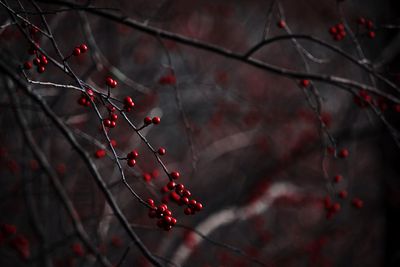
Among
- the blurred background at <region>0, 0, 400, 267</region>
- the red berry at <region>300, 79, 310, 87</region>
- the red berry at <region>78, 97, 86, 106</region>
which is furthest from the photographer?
the blurred background at <region>0, 0, 400, 267</region>

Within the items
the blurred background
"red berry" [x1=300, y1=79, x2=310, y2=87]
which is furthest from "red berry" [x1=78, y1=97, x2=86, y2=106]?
"red berry" [x1=300, y1=79, x2=310, y2=87]

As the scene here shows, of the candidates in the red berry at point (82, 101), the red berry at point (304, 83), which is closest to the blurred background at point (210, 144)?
the red berry at point (304, 83)

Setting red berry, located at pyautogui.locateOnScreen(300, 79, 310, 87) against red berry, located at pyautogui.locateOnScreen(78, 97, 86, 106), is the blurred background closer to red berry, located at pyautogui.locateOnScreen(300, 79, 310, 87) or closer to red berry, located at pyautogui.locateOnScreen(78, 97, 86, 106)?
red berry, located at pyautogui.locateOnScreen(300, 79, 310, 87)

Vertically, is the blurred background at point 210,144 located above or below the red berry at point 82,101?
above

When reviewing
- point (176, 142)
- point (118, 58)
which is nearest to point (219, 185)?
point (176, 142)

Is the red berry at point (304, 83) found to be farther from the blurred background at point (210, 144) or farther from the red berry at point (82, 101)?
the red berry at point (82, 101)

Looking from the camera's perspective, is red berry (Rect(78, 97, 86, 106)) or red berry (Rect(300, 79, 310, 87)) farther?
red berry (Rect(300, 79, 310, 87))

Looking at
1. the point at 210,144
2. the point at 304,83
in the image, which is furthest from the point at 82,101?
the point at 210,144

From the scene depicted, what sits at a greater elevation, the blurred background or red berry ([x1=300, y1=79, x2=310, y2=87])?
the blurred background

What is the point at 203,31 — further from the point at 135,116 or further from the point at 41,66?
the point at 41,66
